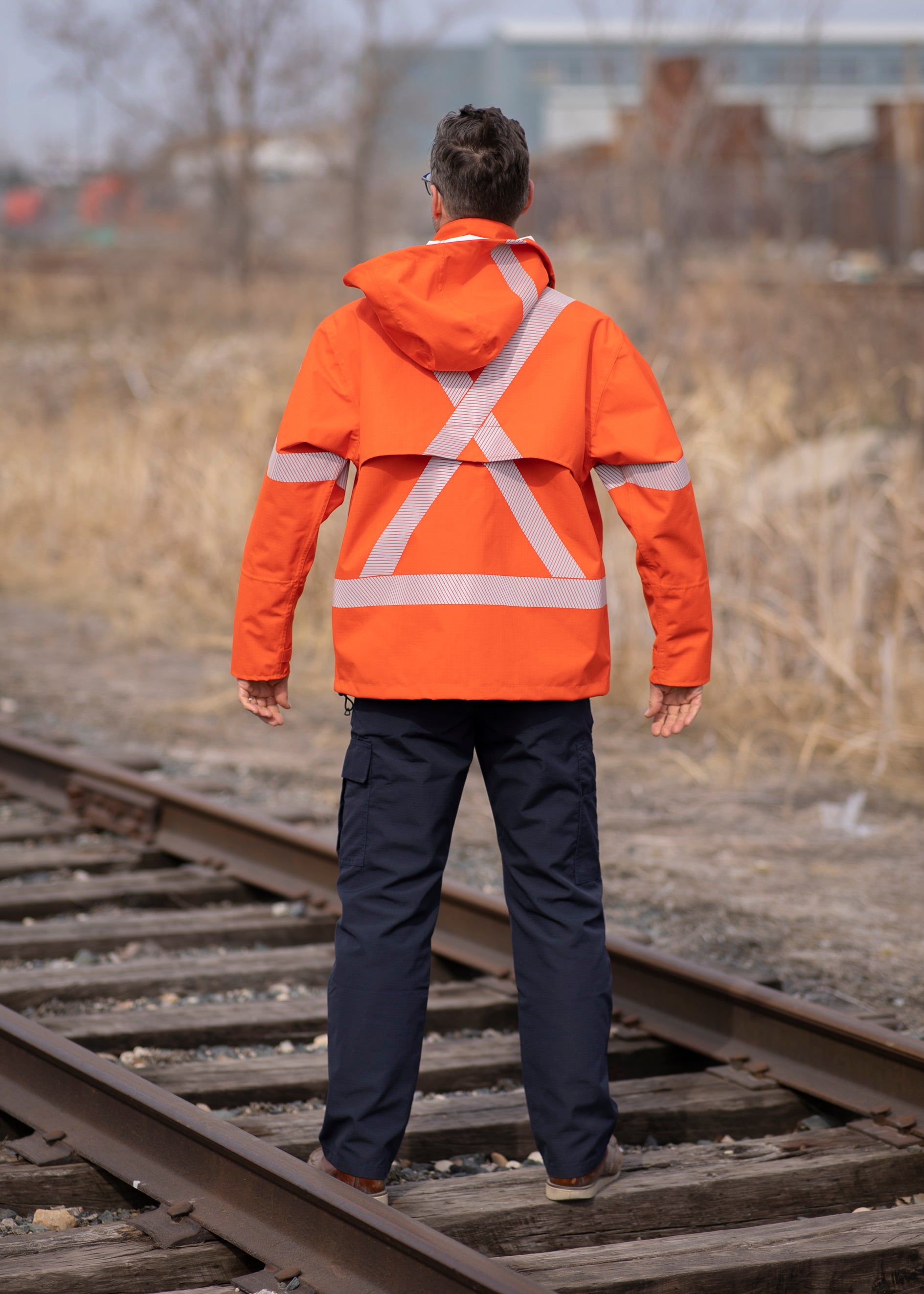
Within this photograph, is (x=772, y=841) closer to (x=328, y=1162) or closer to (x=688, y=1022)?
(x=688, y=1022)

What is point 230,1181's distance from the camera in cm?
276

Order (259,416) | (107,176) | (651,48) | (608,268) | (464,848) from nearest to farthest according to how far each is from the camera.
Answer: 1. (464,848)
2. (259,416)
3. (651,48)
4. (608,268)
5. (107,176)

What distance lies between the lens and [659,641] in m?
2.84

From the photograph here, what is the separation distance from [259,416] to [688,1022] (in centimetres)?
802

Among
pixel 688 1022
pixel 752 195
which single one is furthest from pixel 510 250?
pixel 752 195

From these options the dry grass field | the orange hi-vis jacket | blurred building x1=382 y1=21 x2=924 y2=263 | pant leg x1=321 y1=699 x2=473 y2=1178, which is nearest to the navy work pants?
pant leg x1=321 y1=699 x2=473 y2=1178

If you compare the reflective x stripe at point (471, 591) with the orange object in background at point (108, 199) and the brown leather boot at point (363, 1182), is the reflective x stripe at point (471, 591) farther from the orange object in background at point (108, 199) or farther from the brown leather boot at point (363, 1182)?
the orange object in background at point (108, 199)

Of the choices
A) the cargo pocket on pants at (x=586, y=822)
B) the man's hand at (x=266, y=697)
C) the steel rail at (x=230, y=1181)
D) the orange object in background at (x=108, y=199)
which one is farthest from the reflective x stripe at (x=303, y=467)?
the orange object in background at (x=108, y=199)

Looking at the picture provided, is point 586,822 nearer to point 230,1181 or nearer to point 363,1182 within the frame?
point 363,1182

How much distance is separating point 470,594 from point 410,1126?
1.23m

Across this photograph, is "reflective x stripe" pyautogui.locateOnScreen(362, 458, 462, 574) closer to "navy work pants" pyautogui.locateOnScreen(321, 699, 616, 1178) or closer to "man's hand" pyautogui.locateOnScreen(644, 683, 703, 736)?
"navy work pants" pyautogui.locateOnScreen(321, 699, 616, 1178)

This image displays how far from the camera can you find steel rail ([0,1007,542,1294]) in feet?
8.01

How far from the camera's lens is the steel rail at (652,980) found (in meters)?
3.31

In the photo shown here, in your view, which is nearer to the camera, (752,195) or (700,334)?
(700,334)
